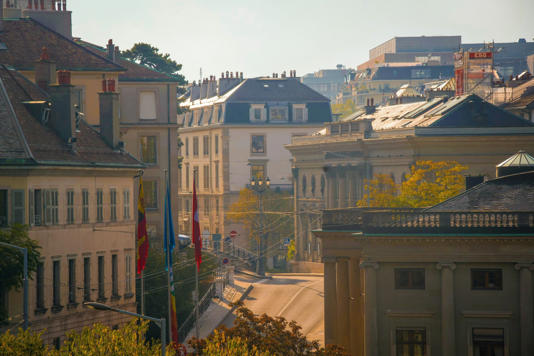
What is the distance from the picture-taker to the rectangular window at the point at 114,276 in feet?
254

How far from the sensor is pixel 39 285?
69.8m

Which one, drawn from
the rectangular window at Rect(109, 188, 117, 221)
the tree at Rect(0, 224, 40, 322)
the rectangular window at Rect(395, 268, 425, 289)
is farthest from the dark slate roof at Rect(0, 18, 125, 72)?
the rectangular window at Rect(395, 268, 425, 289)

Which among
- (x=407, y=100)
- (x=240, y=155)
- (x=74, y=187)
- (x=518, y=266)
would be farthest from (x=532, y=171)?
(x=240, y=155)

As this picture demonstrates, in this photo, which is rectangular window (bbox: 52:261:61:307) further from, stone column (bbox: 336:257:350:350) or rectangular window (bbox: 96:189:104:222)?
stone column (bbox: 336:257:350:350)

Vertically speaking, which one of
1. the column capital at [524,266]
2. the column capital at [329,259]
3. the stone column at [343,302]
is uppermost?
the column capital at [524,266]

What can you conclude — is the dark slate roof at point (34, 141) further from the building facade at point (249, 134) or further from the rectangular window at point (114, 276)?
the building facade at point (249, 134)

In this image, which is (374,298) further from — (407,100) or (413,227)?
(407,100)

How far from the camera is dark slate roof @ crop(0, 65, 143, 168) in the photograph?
69438 millimetres

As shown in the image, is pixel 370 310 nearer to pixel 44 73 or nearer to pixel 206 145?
pixel 44 73

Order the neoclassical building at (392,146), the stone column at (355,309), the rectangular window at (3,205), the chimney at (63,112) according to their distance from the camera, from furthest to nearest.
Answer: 1. the neoclassical building at (392,146)
2. the chimney at (63,112)
3. the stone column at (355,309)
4. the rectangular window at (3,205)

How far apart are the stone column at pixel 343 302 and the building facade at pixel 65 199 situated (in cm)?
1056

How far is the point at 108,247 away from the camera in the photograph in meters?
77.5

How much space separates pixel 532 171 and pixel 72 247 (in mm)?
21238

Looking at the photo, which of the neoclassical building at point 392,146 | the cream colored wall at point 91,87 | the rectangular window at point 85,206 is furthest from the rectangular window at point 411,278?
the neoclassical building at point 392,146
